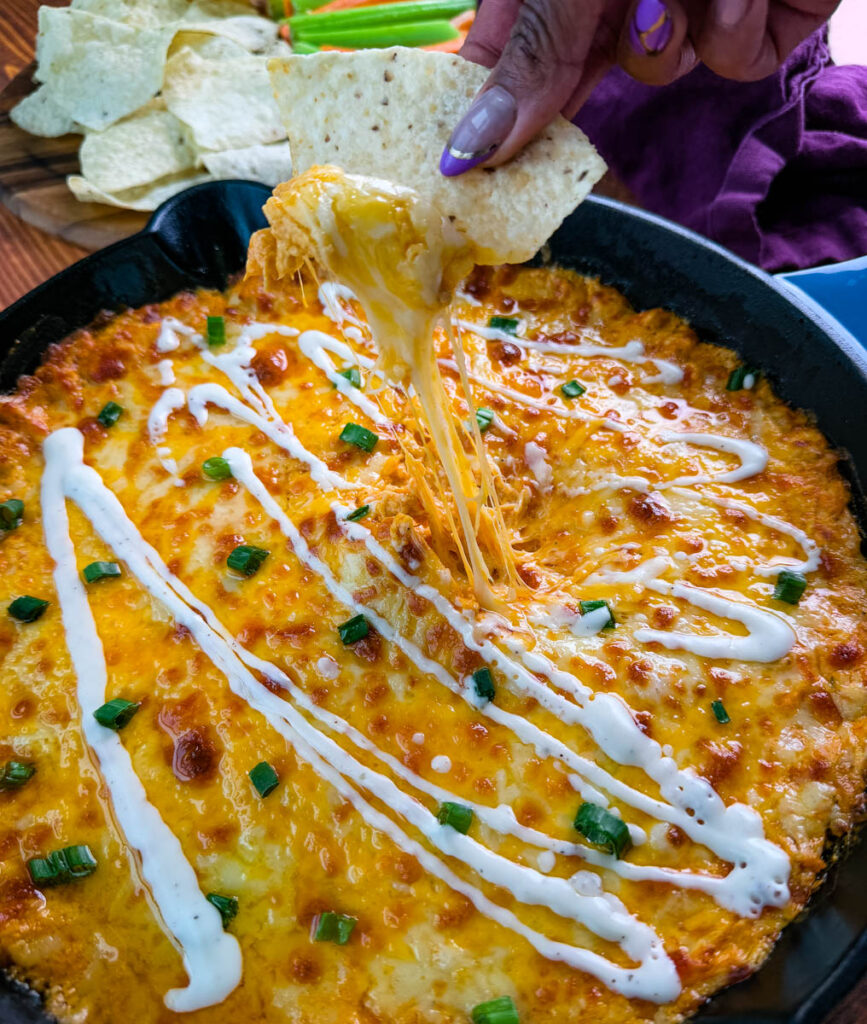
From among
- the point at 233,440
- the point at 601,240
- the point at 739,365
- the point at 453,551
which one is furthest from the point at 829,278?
the point at 233,440

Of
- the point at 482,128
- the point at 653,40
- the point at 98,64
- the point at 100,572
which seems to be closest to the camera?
the point at 482,128

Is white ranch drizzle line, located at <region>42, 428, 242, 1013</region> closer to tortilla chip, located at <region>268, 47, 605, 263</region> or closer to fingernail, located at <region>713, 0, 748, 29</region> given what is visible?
tortilla chip, located at <region>268, 47, 605, 263</region>

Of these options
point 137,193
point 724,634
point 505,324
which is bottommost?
point 724,634

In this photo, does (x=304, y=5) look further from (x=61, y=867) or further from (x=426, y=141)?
(x=61, y=867)

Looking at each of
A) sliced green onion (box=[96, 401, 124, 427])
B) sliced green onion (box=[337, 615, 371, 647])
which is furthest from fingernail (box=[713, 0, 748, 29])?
sliced green onion (box=[96, 401, 124, 427])

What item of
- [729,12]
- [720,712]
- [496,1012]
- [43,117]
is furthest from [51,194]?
[496,1012]

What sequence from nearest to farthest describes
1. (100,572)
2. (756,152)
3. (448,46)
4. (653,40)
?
(653,40)
(100,572)
(756,152)
(448,46)

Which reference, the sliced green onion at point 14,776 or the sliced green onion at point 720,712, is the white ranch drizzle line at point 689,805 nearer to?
the sliced green onion at point 720,712
